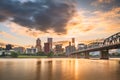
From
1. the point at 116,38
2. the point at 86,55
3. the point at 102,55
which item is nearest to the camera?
the point at 116,38

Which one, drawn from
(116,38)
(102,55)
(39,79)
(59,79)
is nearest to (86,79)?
(59,79)

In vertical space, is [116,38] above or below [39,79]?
above

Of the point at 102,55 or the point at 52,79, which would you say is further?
the point at 102,55

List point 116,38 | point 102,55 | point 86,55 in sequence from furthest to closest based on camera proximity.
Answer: point 86,55
point 102,55
point 116,38

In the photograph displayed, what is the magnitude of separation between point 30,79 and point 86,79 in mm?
5386

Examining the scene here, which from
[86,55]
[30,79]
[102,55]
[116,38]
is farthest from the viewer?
[86,55]

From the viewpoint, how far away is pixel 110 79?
21422 millimetres

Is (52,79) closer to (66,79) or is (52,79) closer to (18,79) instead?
(66,79)

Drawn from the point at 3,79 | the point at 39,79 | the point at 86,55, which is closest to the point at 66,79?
the point at 39,79

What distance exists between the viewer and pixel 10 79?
20.9 meters

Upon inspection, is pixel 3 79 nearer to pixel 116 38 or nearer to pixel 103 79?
pixel 103 79

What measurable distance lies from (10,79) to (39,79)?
2.76 meters

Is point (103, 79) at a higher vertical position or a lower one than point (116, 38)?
lower

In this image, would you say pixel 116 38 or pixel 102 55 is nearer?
pixel 116 38
